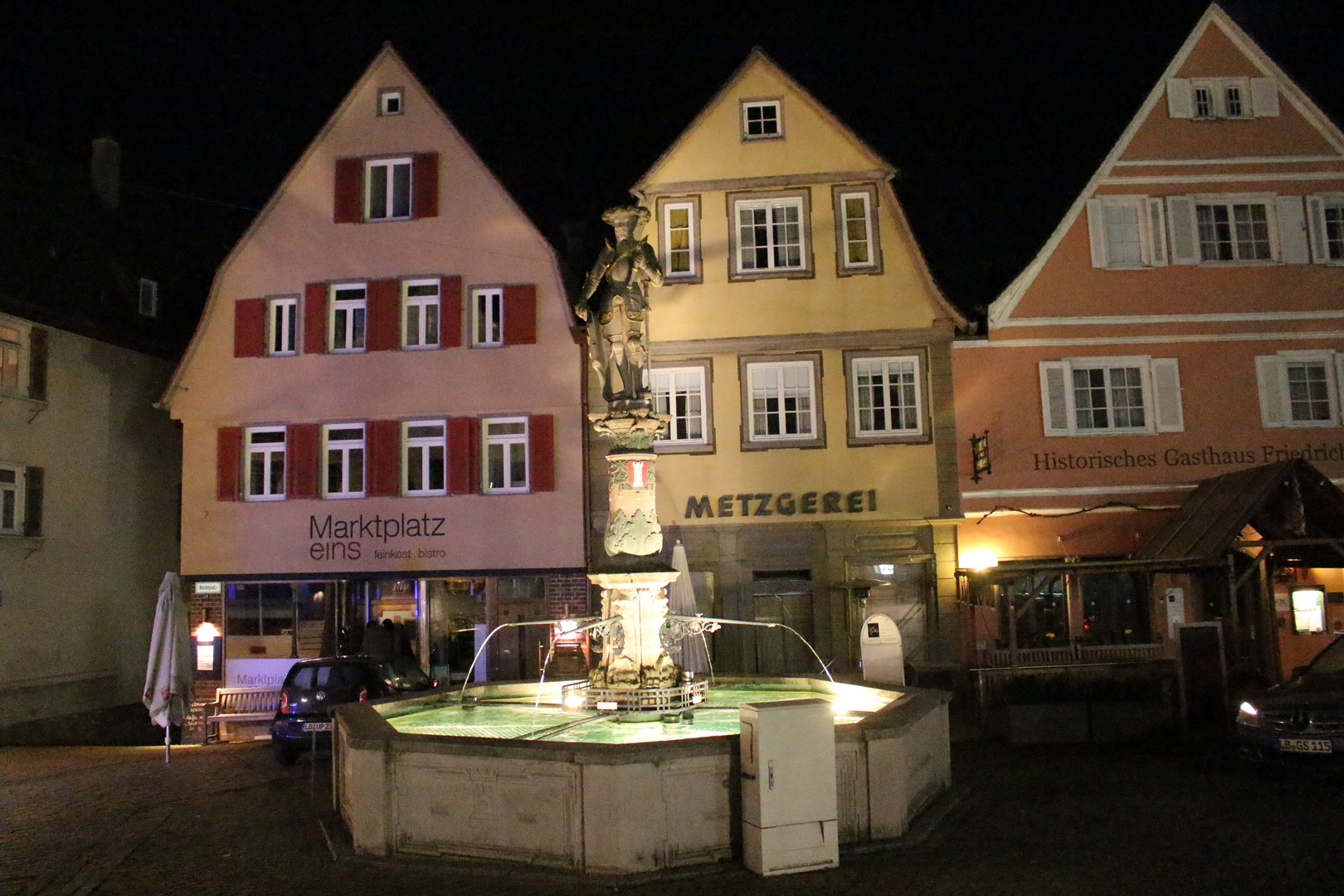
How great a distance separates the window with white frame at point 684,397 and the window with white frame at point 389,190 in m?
6.15

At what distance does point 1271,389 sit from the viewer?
71.9 feet

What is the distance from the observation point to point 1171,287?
22078mm

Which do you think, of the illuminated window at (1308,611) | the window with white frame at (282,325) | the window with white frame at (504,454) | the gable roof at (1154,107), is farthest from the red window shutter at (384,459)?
the illuminated window at (1308,611)

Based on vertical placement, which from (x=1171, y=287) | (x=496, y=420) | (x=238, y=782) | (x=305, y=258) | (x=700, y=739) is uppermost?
(x=305, y=258)

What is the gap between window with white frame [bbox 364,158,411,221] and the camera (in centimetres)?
2353

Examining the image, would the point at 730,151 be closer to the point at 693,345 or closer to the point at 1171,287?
the point at 693,345

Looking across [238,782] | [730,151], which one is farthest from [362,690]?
[730,151]

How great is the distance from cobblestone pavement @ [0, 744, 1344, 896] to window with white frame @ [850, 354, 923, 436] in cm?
840

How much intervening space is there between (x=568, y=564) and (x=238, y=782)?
28.3ft

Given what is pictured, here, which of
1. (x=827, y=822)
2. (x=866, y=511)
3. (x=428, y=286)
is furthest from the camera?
(x=428, y=286)

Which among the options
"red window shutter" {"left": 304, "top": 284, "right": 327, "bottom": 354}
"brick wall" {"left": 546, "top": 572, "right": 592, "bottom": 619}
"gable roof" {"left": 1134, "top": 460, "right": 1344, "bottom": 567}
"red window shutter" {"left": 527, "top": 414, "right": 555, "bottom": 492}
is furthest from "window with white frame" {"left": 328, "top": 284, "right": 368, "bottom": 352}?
"gable roof" {"left": 1134, "top": 460, "right": 1344, "bottom": 567}

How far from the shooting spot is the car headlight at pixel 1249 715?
12367 mm

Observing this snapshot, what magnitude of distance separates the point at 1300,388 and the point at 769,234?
33.2 feet

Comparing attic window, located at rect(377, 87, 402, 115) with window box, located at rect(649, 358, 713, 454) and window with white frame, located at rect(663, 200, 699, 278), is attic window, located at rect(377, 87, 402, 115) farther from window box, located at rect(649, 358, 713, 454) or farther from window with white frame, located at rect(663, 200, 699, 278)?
window box, located at rect(649, 358, 713, 454)
